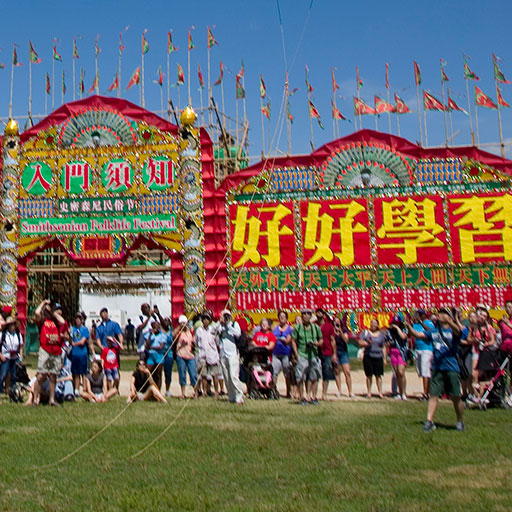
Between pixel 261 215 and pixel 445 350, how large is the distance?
10.7 metres

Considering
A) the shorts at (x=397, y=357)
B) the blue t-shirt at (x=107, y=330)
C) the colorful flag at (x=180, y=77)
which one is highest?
the colorful flag at (x=180, y=77)

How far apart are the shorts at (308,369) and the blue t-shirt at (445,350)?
2676 mm

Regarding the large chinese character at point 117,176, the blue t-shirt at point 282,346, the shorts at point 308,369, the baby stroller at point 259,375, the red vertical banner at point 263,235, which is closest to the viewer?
the shorts at point 308,369

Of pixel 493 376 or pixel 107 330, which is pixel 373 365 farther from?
pixel 107 330

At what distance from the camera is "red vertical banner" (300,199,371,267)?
1772cm

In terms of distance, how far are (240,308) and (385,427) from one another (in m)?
Answer: 10.2

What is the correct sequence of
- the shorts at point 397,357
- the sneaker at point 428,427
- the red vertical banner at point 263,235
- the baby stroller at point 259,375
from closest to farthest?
the sneaker at point 428,427 < the shorts at point 397,357 < the baby stroller at point 259,375 < the red vertical banner at point 263,235

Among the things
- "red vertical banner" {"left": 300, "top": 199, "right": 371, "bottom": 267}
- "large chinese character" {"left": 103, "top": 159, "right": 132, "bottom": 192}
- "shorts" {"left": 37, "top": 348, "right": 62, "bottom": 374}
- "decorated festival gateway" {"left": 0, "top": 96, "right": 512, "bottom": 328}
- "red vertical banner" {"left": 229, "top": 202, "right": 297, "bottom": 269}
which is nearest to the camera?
"shorts" {"left": 37, "top": 348, "right": 62, "bottom": 374}

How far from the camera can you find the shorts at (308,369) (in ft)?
34.4

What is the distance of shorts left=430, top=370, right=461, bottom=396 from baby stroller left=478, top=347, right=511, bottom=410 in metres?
2.06

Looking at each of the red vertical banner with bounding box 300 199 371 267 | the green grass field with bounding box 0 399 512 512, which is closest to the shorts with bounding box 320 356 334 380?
the green grass field with bounding box 0 399 512 512

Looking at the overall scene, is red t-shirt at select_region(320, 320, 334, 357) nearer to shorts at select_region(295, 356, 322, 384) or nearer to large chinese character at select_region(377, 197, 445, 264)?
shorts at select_region(295, 356, 322, 384)

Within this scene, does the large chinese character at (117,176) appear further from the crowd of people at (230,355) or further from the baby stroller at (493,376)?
the baby stroller at (493,376)

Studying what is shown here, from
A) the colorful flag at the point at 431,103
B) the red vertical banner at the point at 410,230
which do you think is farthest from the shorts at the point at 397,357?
the colorful flag at the point at 431,103
